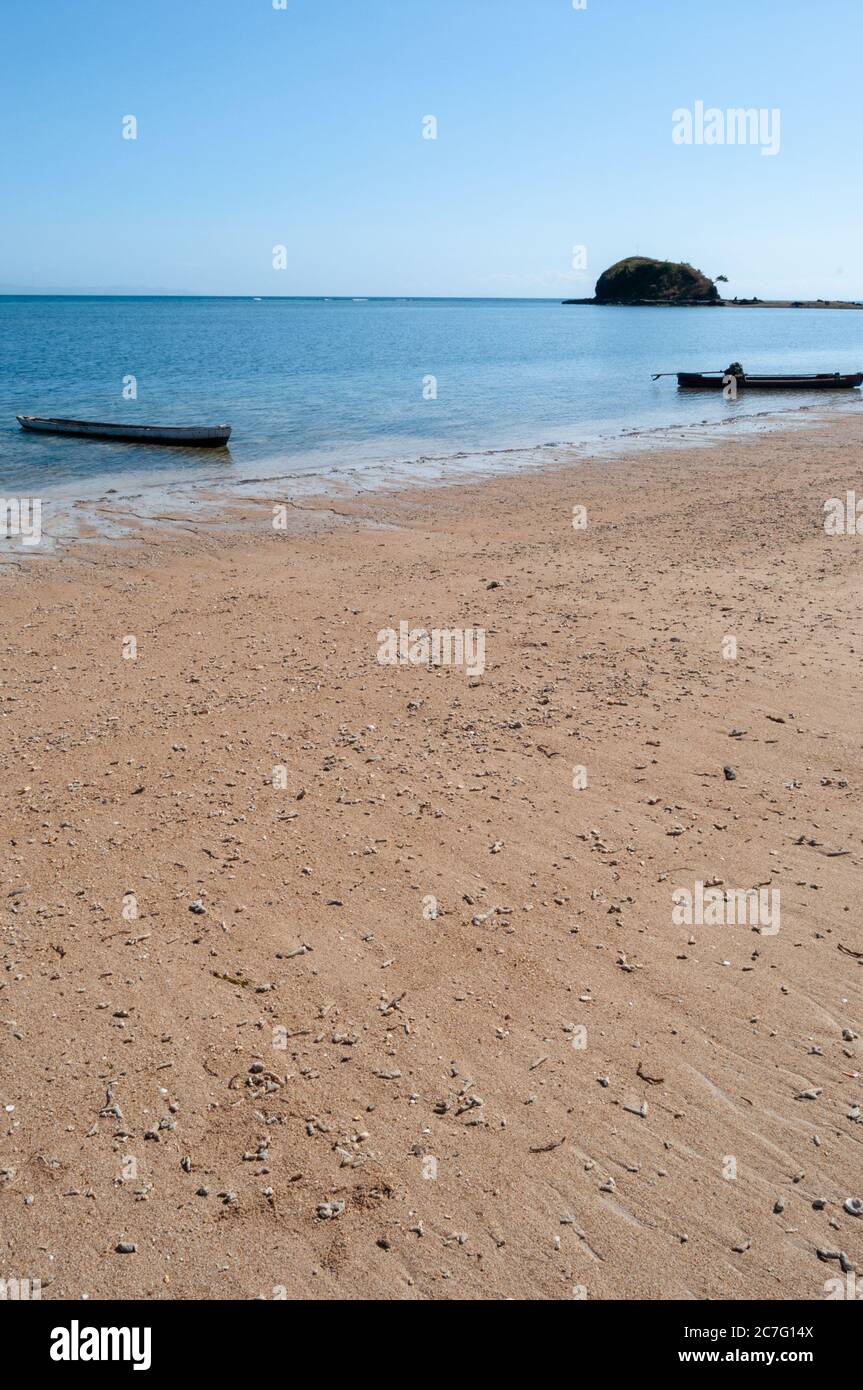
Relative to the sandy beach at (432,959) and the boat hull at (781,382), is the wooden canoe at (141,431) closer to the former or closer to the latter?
the sandy beach at (432,959)

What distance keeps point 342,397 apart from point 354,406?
4.12 meters

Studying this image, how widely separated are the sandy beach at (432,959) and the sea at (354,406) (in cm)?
1512

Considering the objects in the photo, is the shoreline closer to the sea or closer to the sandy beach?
the sea

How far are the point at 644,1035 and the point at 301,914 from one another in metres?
2.62

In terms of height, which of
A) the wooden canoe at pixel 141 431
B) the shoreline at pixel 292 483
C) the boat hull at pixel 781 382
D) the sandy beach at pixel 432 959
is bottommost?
the sandy beach at pixel 432 959

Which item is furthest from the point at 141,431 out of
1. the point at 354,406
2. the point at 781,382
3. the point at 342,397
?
the point at 781,382

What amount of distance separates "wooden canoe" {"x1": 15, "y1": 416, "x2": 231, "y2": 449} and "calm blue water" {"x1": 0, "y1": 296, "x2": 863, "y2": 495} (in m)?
0.55

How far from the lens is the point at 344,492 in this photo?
23.6m

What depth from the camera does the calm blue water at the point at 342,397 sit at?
97.4ft

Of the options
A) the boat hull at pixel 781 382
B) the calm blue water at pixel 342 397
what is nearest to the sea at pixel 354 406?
the calm blue water at pixel 342 397

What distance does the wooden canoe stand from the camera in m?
31.1

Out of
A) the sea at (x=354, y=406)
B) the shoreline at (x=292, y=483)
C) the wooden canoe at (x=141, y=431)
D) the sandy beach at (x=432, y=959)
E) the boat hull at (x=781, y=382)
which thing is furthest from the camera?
the boat hull at (x=781, y=382)

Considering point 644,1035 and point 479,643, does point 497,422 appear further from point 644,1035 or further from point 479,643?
point 644,1035
